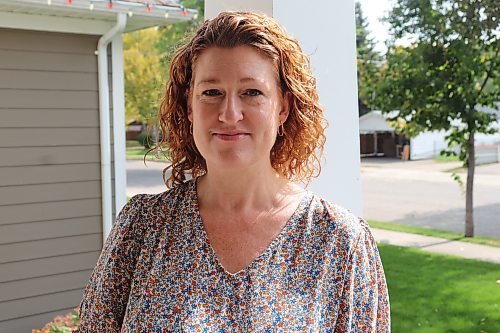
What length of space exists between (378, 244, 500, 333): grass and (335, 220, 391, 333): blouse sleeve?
108 inches

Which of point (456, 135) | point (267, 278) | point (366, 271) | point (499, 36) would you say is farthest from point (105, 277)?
point (456, 135)

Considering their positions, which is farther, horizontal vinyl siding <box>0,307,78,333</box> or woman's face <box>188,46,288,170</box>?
horizontal vinyl siding <box>0,307,78,333</box>

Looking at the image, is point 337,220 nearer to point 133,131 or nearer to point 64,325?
point 64,325

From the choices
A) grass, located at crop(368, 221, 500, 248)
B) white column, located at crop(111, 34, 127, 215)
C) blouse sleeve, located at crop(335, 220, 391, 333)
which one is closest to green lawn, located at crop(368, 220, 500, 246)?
grass, located at crop(368, 221, 500, 248)

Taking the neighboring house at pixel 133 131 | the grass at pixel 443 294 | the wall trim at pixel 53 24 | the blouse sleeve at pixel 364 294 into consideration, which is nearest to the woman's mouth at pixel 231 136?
the blouse sleeve at pixel 364 294

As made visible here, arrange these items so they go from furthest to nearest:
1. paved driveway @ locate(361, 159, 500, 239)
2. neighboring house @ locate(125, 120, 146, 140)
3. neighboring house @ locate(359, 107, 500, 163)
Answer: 1. neighboring house @ locate(125, 120, 146, 140)
2. neighboring house @ locate(359, 107, 500, 163)
3. paved driveway @ locate(361, 159, 500, 239)

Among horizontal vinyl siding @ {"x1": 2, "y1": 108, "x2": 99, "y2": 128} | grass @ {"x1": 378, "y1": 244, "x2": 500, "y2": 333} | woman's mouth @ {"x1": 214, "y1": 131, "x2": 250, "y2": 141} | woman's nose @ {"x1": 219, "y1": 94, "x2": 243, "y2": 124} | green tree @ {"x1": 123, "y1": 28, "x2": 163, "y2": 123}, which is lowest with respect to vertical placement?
grass @ {"x1": 378, "y1": 244, "x2": 500, "y2": 333}

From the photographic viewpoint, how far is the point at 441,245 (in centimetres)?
557

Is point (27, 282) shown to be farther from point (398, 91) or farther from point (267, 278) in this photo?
point (398, 91)

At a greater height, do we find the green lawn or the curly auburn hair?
the curly auburn hair

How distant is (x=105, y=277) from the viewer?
3.09 feet

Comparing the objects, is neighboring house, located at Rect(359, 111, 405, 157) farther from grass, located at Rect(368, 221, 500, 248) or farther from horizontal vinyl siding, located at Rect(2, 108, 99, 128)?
horizontal vinyl siding, located at Rect(2, 108, 99, 128)

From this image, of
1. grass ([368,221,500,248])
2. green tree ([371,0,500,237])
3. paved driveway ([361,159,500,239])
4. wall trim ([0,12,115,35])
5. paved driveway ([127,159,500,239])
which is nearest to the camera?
wall trim ([0,12,115,35])

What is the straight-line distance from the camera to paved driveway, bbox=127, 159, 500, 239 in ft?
23.5
